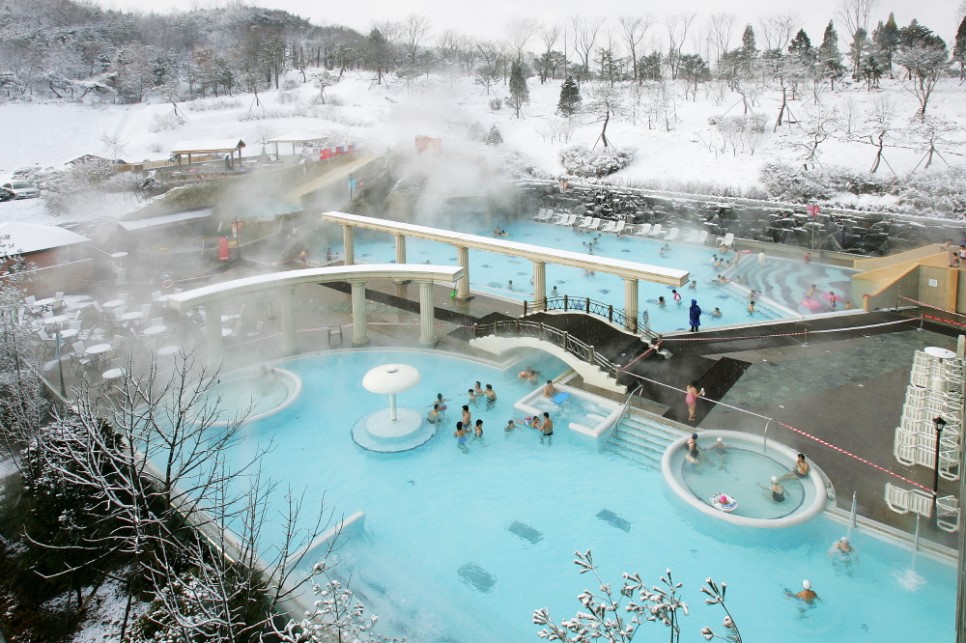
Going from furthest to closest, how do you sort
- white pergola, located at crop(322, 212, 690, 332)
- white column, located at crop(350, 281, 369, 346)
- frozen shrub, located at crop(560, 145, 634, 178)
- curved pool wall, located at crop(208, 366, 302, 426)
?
1. frozen shrub, located at crop(560, 145, 634, 178)
2. white column, located at crop(350, 281, 369, 346)
3. white pergola, located at crop(322, 212, 690, 332)
4. curved pool wall, located at crop(208, 366, 302, 426)

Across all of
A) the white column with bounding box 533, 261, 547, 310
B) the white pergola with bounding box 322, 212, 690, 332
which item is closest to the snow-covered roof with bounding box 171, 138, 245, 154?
the white pergola with bounding box 322, 212, 690, 332

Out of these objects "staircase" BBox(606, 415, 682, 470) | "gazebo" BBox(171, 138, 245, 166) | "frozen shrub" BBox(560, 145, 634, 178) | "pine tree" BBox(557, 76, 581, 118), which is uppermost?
"pine tree" BBox(557, 76, 581, 118)

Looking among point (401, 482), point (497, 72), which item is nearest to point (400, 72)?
point (497, 72)

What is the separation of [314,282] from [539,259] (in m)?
7.09

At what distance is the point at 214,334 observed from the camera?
1792cm

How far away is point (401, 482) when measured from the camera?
13781mm

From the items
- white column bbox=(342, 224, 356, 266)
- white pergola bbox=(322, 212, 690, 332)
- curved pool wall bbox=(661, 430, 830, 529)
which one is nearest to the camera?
curved pool wall bbox=(661, 430, 830, 529)

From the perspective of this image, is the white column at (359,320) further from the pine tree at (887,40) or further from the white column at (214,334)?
the pine tree at (887,40)

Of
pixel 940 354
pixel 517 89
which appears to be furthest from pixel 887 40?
pixel 940 354

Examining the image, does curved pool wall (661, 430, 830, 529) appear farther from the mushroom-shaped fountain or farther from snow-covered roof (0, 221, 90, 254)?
snow-covered roof (0, 221, 90, 254)

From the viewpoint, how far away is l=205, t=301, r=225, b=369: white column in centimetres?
1780

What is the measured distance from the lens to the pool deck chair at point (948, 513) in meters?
10.6

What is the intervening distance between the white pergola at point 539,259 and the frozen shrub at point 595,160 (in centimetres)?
2487

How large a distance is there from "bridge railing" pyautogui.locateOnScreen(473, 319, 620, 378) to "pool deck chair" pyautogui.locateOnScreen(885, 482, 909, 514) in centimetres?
663
